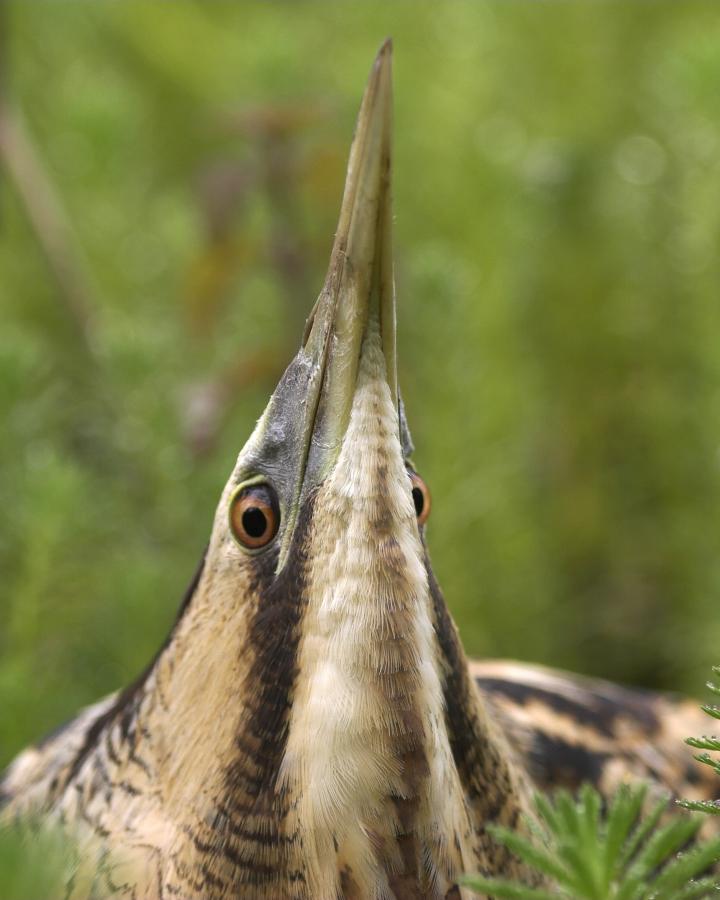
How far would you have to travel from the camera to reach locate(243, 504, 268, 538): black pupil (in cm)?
60

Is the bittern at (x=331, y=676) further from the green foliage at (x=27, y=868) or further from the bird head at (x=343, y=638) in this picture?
the green foliage at (x=27, y=868)

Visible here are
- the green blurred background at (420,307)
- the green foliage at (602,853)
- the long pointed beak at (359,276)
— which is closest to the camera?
the green foliage at (602,853)

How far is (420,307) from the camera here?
1.07m

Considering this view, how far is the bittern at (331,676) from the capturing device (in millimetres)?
550

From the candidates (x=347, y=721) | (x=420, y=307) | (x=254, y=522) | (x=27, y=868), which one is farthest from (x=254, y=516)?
(x=420, y=307)

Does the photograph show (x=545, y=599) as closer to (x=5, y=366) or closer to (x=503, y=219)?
(x=503, y=219)

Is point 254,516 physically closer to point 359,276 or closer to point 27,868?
point 359,276

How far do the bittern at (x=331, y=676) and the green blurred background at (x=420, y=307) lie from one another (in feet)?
1.08

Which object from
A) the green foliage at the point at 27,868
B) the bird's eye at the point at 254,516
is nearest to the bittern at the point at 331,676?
the bird's eye at the point at 254,516

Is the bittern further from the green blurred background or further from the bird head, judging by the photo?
the green blurred background

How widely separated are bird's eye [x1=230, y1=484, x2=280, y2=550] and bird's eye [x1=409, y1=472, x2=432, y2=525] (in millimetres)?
69

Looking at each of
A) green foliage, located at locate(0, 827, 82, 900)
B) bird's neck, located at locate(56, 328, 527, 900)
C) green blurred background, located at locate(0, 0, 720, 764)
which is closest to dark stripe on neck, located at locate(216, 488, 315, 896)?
bird's neck, located at locate(56, 328, 527, 900)

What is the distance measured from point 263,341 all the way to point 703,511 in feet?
1.62

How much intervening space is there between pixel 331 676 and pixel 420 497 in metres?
0.10
